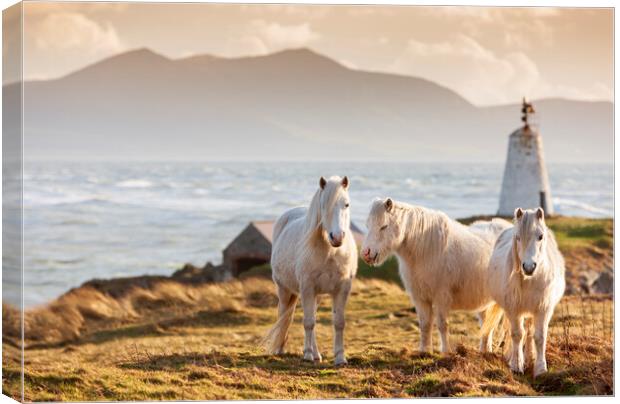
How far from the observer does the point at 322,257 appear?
9070mm

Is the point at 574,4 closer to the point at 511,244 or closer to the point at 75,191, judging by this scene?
the point at 511,244

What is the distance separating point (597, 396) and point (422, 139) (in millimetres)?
48899

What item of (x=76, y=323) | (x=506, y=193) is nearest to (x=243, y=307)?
(x=76, y=323)

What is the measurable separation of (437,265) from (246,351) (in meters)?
2.67

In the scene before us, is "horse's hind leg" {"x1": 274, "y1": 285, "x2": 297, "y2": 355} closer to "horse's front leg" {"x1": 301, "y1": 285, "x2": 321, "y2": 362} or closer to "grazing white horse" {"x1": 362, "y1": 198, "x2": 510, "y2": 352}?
"horse's front leg" {"x1": 301, "y1": 285, "x2": 321, "y2": 362}

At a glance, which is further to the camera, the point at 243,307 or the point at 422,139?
the point at 422,139

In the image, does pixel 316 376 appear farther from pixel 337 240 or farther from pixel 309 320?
pixel 337 240

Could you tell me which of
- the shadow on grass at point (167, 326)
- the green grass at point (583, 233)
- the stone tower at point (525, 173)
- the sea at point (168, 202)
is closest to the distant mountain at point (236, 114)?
the sea at point (168, 202)

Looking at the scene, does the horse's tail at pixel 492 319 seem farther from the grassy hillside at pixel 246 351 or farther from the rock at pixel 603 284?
the rock at pixel 603 284

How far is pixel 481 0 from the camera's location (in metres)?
9.30

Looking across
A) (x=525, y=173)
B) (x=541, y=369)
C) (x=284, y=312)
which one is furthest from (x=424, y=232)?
(x=525, y=173)

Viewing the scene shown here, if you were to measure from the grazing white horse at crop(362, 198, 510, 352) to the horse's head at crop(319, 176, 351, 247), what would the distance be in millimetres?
648

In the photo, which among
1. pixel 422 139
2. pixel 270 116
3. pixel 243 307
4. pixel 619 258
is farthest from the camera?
pixel 270 116

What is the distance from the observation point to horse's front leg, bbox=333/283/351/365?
9.17 m
